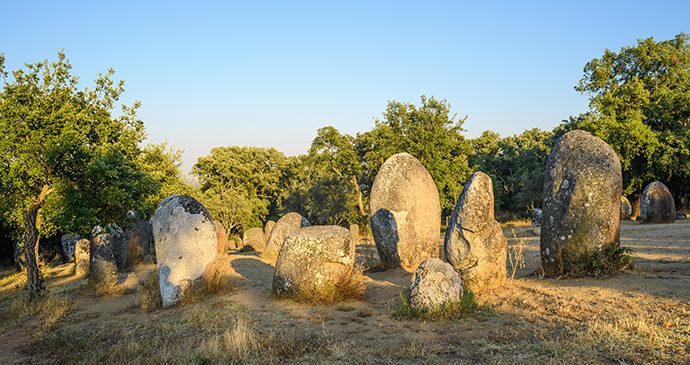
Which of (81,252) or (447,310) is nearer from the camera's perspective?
(447,310)

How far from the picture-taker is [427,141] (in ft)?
78.7

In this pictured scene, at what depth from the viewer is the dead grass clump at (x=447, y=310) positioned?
573 centimetres

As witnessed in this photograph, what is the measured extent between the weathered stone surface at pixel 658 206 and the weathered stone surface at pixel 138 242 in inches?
828

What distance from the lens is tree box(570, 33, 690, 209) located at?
21.1 metres

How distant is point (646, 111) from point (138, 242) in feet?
91.6

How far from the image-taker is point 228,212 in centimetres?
2989

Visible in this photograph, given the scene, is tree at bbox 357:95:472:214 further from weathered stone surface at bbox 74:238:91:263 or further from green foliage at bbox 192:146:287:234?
weathered stone surface at bbox 74:238:91:263

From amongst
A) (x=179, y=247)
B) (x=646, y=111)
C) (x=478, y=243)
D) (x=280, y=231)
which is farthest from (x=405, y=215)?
(x=646, y=111)

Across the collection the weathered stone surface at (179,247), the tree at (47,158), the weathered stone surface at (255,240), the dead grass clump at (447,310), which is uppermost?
the tree at (47,158)

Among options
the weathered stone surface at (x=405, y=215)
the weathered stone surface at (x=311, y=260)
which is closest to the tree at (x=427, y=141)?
the weathered stone surface at (x=405, y=215)

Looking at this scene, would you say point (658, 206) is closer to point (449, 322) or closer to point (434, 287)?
point (434, 287)

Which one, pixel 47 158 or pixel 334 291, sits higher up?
pixel 47 158

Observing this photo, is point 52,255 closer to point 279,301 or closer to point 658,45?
point 279,301

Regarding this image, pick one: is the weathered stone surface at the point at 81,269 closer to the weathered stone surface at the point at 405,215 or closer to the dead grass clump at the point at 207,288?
the dead grass clump at the point at 207,288
